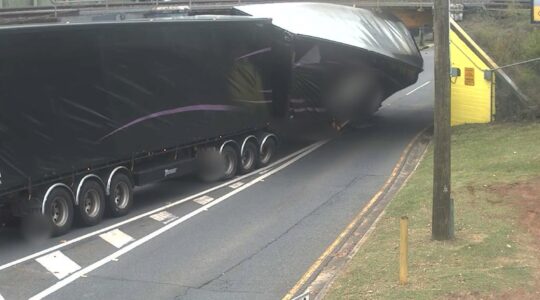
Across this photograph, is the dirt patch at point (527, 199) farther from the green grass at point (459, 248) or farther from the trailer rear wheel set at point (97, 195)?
the trailer rear wheel set at point (97, 195)

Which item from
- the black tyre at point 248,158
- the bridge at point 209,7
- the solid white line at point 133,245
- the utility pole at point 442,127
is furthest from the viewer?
the bridge at point 209,7

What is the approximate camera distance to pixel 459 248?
9.49m

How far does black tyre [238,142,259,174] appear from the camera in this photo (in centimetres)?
1878

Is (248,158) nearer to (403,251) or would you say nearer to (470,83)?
(470,83)

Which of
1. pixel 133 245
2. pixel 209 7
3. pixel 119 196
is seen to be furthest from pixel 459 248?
pixel 209 7

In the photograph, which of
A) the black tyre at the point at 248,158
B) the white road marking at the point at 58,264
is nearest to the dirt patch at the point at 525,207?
the white road marking at the point at 58,264

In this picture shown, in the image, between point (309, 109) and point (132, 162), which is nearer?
point (132, 162)

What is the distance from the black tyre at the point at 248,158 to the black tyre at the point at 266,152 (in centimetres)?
24

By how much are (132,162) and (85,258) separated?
3.89m

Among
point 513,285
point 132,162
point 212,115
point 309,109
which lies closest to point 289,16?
point 309,109

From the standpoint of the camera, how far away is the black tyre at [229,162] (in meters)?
17.9

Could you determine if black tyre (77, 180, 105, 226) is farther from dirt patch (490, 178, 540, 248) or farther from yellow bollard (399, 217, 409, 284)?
dirt patch (490, 178, 540, 248)

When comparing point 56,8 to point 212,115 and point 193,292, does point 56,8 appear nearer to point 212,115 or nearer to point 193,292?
point 212,115

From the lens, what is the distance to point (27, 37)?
11.4 meters
